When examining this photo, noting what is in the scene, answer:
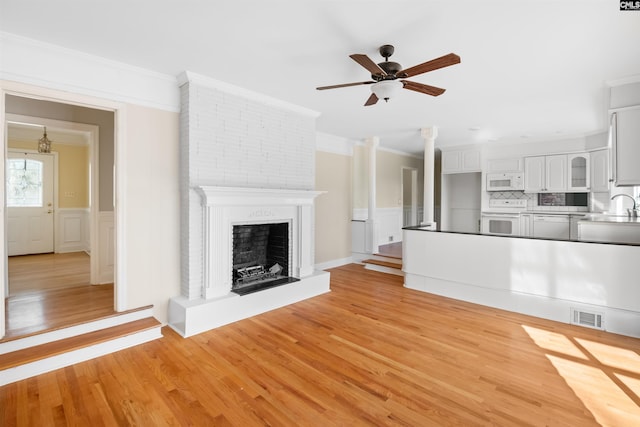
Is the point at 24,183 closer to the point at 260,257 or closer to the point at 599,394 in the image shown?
the point at 260,257

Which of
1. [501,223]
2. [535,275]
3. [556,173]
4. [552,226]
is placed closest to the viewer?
[535,275]

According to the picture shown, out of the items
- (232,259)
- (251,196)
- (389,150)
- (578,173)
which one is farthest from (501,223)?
(232,259)

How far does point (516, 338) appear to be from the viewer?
3.13m

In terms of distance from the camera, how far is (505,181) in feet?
22.1

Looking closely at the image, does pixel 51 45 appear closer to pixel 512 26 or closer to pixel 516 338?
pixel 512 26

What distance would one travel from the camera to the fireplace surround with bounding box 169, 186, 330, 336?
3.38 metres

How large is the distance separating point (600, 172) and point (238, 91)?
6.77 metres

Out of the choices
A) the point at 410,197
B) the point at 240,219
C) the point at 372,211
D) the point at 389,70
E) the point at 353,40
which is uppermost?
the point at 353,40

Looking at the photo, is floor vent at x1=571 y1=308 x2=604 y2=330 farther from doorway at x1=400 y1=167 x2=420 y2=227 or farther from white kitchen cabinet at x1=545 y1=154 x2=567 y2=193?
doorway at x1=400 y1=167 x2=420 y2=227

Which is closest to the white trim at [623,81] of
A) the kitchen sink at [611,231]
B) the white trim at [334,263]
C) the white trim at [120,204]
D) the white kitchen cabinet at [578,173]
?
the kitchen sink at [611,231]

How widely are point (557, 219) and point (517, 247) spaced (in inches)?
135

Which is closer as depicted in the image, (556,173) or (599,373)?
(599,373)

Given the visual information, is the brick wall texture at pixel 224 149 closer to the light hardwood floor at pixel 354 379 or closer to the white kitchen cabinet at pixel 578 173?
the light hardwood floor at pixel 354 379

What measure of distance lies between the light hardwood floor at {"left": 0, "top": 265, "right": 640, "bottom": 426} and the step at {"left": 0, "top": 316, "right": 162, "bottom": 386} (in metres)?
0.08
